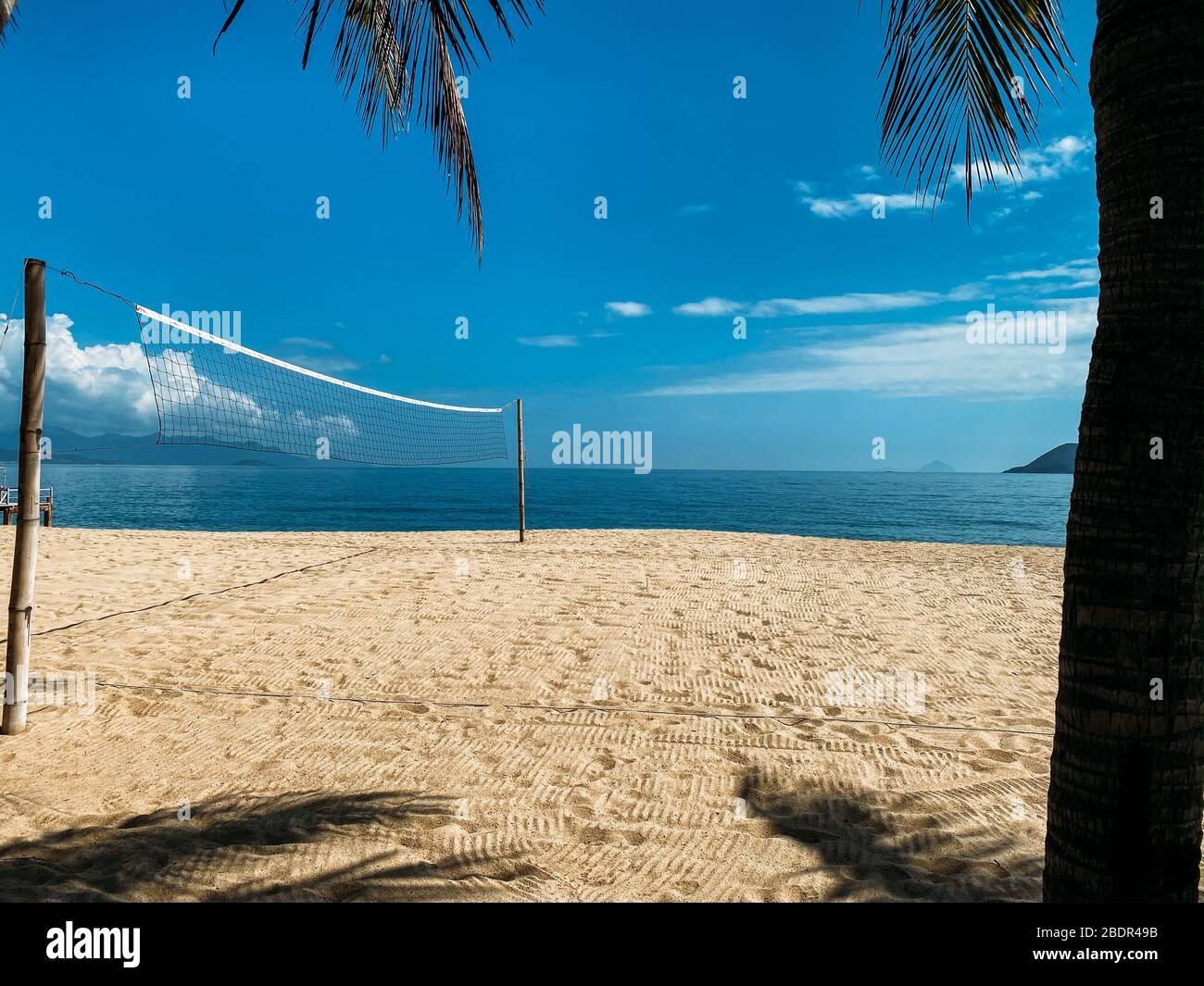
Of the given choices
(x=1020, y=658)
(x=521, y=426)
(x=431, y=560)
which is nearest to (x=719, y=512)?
(x=521, y=426)

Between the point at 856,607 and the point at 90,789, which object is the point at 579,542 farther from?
the point at 90,789

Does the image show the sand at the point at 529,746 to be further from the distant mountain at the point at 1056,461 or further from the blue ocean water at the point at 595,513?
the distant mountain at the point at 1056,461

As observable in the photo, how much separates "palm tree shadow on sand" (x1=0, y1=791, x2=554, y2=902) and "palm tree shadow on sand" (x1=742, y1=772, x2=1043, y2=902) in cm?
104

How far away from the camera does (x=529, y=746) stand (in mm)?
3545

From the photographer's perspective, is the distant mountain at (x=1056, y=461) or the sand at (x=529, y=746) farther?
the distant mountain at (x=1056, y=461)

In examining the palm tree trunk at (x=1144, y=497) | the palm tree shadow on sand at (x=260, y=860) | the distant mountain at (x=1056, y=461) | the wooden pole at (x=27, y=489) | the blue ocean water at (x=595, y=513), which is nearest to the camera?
the palm tree trunk at (x=1144, y=497)

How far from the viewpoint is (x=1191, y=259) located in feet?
4.82

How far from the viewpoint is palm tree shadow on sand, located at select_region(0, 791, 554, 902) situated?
7.29 ft

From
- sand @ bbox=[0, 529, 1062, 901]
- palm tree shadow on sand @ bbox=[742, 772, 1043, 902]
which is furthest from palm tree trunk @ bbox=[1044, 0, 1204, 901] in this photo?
sand @ bbox=[0, 529, 1062, 901]

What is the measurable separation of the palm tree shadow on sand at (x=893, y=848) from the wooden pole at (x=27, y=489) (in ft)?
12.7

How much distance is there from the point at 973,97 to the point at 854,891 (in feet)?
10.7

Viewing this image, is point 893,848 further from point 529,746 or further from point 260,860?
point 260,860

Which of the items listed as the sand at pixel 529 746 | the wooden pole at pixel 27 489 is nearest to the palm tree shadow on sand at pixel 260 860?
the sand at pixel 529 746

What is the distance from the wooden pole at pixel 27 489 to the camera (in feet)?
11.7
